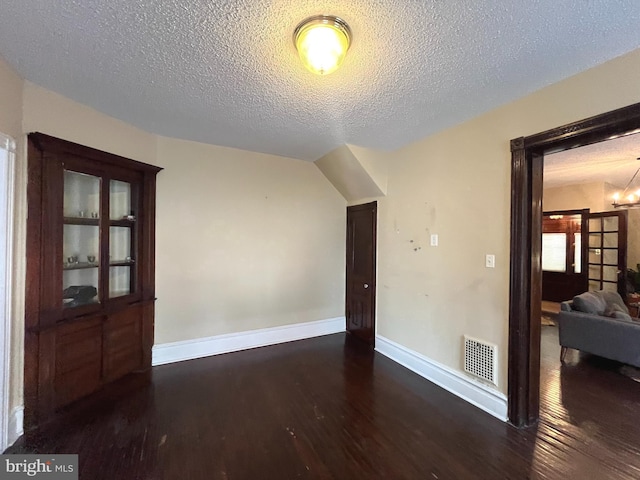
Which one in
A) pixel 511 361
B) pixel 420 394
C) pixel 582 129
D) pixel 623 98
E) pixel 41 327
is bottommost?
pixel 420 394

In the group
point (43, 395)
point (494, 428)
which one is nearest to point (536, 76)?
point (494, 428)

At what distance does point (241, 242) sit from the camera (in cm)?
362

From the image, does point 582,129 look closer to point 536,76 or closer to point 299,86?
point 536,76

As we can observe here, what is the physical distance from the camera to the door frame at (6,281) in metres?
1.85

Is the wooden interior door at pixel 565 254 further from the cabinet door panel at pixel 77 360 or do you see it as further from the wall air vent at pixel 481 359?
the cabinet door panel at pixel 77 360

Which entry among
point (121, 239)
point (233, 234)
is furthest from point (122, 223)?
point (233, 234)

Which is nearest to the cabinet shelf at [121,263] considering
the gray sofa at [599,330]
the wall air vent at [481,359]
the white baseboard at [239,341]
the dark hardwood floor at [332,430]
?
the white baseboard at [239,341]

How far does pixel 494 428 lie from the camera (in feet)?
7.00

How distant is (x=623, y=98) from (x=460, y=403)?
256 cm

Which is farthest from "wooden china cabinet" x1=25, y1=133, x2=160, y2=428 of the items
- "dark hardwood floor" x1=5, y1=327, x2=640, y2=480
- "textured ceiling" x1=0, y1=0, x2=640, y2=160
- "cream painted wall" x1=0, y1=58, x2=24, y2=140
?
"textured ceiling" x1=0, y1=0, x2=640, y2=160

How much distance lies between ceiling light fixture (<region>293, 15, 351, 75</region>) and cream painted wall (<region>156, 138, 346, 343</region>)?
226 cm

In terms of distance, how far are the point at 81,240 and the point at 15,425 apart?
146 centimetres

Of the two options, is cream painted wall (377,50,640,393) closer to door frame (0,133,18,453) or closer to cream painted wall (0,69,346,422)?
cream painted wall (0,69,346,422)

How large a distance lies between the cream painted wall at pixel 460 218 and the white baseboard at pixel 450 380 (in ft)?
0.26
